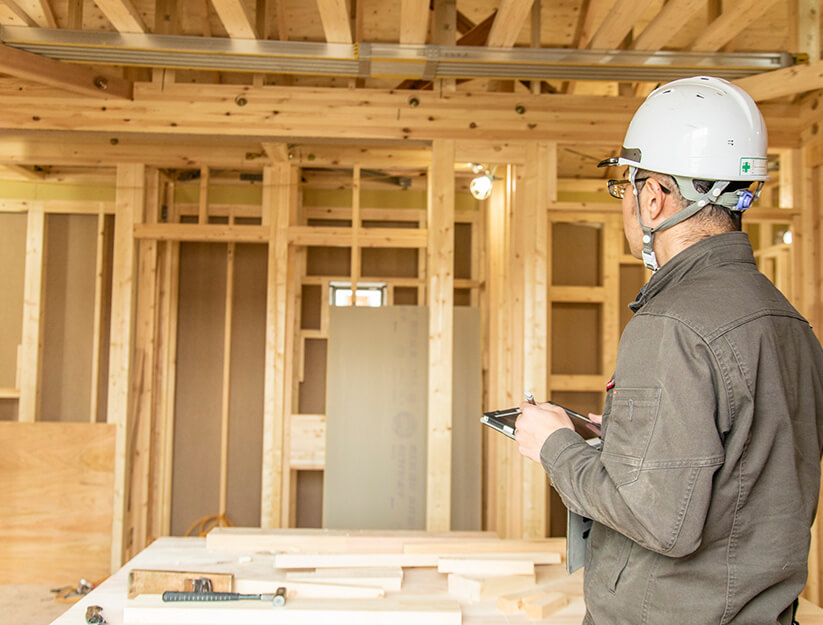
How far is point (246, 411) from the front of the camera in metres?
5.56

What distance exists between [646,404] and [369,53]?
2.77 m

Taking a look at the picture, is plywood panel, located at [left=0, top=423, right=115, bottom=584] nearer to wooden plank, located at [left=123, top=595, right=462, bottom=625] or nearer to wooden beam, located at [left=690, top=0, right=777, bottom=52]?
wooden plank, located at [left=123, top=595, right=462, bottom=625]

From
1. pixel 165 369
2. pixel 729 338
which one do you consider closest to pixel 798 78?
pixel 729 338

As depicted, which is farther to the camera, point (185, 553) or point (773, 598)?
point (185, 553)

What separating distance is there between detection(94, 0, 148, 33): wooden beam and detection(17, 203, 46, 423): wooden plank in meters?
2.58

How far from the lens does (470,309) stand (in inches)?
179

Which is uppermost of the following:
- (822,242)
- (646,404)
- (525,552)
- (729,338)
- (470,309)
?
(822,242)

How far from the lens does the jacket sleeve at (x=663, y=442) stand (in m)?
1.03

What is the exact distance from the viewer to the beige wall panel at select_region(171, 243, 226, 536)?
5477mm

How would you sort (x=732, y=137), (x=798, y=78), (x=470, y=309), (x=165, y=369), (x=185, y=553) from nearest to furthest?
(x=732, y=137), (x=185, y=553), (x=798, y=78), (x=470, y=309), (x=165, y=369)

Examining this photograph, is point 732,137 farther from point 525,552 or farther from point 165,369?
point 165,369

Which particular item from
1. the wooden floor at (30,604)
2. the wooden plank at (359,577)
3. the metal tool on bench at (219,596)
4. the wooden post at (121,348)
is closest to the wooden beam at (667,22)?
the wooden plank at (359,577)

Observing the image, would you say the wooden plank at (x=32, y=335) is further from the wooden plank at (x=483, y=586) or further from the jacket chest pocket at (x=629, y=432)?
the jacket chest pocket at (x=629, y=432)

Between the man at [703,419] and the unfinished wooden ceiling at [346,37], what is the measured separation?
78.2 inches
